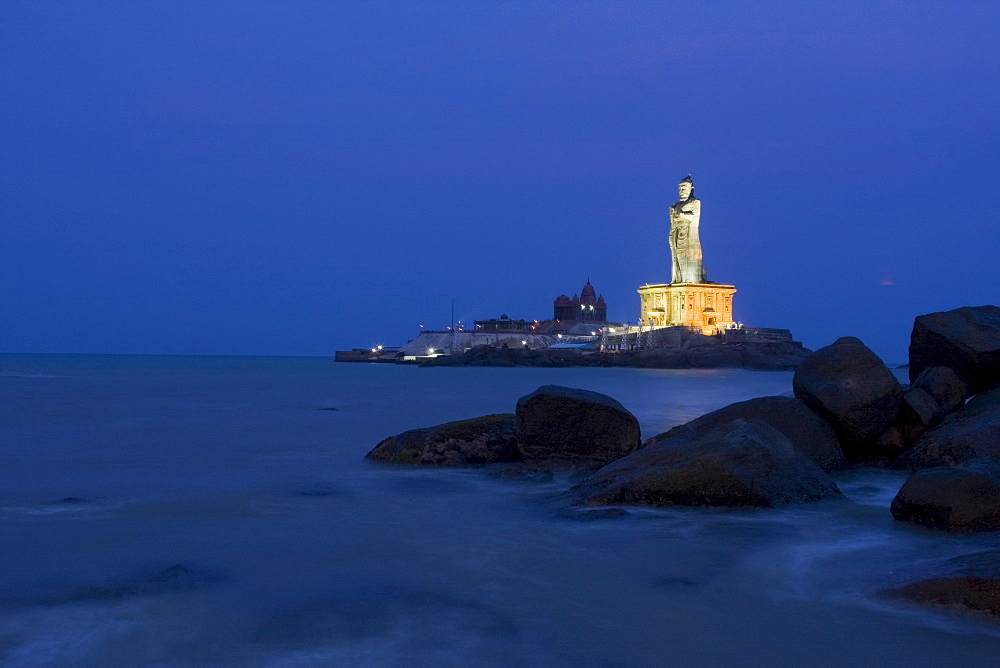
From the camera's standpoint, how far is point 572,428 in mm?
12039

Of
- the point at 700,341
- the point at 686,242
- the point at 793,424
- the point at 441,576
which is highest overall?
the point at 686,242

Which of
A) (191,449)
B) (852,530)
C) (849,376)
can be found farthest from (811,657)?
(191,449)

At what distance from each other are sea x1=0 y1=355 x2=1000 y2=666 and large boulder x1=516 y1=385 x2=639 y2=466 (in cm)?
81

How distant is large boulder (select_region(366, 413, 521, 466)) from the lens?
41.3 feet

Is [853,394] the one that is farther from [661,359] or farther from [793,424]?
[661,359]

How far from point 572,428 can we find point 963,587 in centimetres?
702

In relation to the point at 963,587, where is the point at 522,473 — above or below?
below

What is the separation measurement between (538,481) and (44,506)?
6.16m

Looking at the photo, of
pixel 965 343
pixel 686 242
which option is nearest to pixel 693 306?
pixel 686 242

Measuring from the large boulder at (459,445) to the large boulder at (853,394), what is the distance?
183 inches

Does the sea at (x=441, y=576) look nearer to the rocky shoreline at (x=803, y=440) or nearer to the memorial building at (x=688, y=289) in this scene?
the rocky shoreline at (x=803, y=440)

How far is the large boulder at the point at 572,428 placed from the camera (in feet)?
39.3

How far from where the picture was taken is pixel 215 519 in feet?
28.8

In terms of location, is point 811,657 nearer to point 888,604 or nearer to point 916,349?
point 888,604
